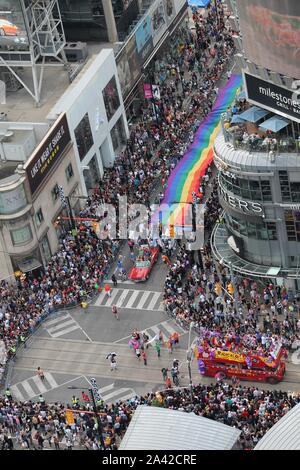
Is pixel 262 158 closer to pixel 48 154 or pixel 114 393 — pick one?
pixel 114 393

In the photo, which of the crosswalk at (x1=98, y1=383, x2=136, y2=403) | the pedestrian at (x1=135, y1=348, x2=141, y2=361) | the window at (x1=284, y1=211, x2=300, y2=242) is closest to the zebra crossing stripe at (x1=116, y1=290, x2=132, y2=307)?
the pedestrian at (x1=135, y1=348, x2=141, y2=361)

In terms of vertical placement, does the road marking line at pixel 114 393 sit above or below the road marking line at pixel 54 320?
below

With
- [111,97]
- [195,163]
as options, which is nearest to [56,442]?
[195,163]

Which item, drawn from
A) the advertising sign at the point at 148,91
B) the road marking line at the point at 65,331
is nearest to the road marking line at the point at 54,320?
the road marking line at the point at 65,331

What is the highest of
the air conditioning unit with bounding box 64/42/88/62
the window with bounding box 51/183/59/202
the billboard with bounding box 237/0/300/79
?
the billboard with bounding box 237/0/300/79

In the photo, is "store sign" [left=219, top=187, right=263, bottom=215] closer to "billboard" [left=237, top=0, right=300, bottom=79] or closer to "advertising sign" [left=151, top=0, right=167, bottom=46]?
"billboard" [left=237, top=0, right=300, bottom=79]

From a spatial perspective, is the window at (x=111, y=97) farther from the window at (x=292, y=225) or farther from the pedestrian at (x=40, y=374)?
the pedestrian at (x=40, y=374)
